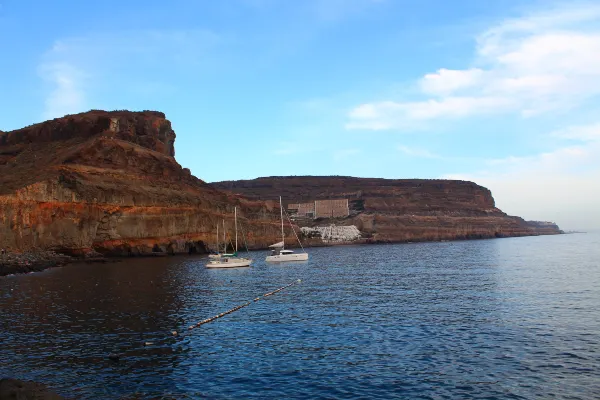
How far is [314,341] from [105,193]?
2882 inches

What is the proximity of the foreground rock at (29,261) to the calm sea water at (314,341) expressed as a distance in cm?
1573

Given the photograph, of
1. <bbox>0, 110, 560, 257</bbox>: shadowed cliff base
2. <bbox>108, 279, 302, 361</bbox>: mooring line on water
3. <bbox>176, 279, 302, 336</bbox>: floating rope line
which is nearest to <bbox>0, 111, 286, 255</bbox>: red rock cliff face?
<bbox>0, 110, 560, 257</bbox>: shadowed cliff base

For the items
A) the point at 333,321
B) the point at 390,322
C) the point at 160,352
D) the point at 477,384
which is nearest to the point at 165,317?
the point at 160,352

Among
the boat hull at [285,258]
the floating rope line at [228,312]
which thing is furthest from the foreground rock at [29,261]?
the floating rope line at [228,312]

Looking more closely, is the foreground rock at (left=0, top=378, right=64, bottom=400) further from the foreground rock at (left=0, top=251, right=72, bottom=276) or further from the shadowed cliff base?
the shadowed cliff base

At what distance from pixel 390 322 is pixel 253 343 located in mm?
8574

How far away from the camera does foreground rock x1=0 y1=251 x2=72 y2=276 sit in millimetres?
57906

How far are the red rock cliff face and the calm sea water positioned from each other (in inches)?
1366

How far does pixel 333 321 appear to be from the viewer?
2848cm

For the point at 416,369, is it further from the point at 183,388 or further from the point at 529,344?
the point at 183,388

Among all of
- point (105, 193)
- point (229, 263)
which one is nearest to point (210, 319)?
point (229, 263)

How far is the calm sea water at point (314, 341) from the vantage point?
1708 cm

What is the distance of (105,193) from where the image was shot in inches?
3428

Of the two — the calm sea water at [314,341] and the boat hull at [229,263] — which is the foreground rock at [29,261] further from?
the boat hull at [229,263]
